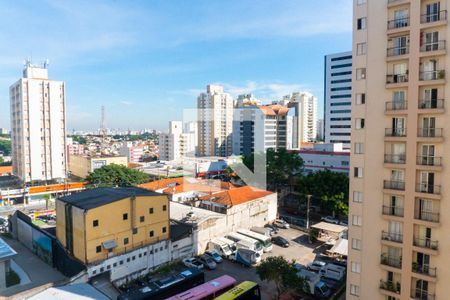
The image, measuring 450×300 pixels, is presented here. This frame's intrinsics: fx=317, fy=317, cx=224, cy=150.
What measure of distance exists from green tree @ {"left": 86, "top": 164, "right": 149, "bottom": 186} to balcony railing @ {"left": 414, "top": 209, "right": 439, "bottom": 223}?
34768 mm

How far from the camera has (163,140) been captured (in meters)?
71.8

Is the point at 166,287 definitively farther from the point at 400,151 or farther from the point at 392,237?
the point at 400,151

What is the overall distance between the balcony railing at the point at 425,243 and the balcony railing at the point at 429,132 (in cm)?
326

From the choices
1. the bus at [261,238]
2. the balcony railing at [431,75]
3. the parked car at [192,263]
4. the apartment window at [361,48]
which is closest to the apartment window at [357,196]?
the balcony railing at [431,75]

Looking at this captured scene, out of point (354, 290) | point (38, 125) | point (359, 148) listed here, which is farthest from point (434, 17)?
point (38, 125)

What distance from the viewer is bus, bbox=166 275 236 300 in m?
13.4

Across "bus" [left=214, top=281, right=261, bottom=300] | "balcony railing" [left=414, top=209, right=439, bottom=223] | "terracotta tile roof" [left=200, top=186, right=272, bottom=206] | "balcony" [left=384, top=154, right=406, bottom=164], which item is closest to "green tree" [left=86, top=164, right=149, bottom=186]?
"terracotta tile roof" [left=200, top=186, right=272, bottom=206]

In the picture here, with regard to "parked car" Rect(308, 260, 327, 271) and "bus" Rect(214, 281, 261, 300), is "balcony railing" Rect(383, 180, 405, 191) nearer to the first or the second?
"bus" Rect(214, 281, 261, 300)

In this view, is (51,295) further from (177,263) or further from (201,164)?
(201,164)

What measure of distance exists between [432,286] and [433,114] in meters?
5.34

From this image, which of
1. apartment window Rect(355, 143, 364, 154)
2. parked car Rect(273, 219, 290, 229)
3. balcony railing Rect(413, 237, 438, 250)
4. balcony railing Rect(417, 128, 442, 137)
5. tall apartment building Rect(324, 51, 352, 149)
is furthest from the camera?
tall apartment building Rect(324, 51, 352, 149)

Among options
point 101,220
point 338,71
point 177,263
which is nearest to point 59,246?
point 101,220

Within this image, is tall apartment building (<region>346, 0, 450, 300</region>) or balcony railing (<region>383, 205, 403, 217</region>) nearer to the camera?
tall apartment building (<region>346, 0, 450, 300</region>)

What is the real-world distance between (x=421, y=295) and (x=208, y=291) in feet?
26.8
